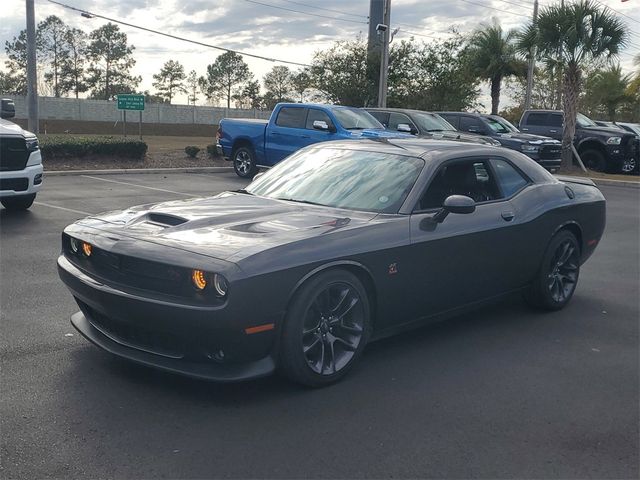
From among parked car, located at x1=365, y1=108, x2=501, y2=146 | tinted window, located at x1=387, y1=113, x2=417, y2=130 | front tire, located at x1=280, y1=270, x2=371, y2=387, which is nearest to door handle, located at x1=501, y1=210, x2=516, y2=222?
front tire, located at x1=280, y1=270, x2=371, y2=387

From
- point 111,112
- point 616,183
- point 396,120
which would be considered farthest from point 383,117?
point 111,112

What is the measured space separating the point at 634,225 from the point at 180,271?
10.1m

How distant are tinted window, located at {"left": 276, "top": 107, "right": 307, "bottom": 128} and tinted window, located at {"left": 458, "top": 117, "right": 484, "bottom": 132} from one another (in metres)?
6.85

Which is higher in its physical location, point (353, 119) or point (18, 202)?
point (353, 119)

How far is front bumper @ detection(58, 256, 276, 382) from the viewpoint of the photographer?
3992 millimetres

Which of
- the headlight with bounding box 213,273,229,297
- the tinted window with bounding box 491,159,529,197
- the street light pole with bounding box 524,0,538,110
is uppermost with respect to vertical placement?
the street light pole with bounding box 524,0,538,110

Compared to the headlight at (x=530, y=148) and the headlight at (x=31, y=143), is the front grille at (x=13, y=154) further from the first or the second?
the headlight at (x=530, y=148)

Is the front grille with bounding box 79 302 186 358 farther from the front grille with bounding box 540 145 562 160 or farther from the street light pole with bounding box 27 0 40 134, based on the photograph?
the street light pole with bounding box 27 0 40 134

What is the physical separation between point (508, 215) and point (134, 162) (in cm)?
1408

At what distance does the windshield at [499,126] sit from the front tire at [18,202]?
1382 cm

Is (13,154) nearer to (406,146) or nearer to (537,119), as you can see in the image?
(406,146)

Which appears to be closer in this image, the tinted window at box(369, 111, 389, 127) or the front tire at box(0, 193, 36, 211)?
the front tire at box(0, 193, 36, 211)

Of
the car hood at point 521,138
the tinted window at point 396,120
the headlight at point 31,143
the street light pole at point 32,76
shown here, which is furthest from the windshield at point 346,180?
the street light pole at point 32,76

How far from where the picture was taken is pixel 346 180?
546 centimetres
